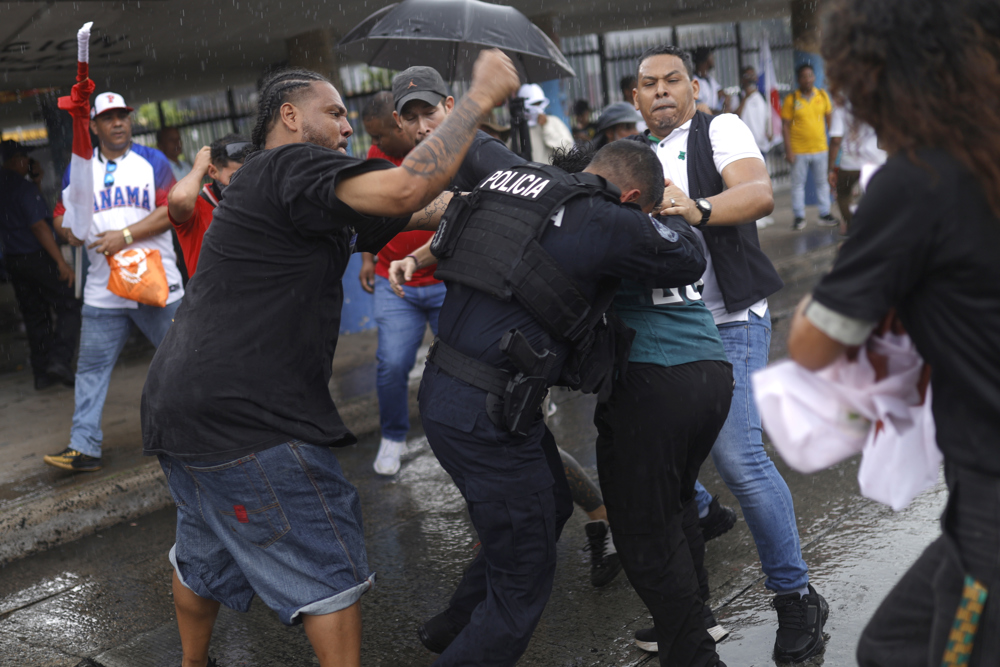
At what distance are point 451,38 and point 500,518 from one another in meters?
3.34

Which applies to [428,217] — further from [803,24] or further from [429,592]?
[803,24]

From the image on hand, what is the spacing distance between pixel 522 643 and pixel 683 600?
50cm

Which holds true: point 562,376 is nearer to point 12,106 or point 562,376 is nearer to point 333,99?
point 333,99

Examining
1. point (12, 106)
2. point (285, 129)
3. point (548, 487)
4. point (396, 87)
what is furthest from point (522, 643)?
point (12, 106)

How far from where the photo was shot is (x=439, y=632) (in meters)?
3.10

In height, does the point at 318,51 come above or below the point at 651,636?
above

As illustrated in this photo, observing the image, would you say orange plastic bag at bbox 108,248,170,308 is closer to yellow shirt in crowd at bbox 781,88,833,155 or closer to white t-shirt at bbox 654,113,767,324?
white t-shirt at bbox 654,113,767,324

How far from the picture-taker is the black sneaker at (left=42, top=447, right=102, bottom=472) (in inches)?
200

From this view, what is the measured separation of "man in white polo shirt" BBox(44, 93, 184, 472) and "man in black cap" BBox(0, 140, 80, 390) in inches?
94.2

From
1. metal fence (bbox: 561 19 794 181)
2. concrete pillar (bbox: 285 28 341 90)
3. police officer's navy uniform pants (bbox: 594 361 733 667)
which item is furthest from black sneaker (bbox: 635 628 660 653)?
metal fence (bbox: 561 19 794 181)

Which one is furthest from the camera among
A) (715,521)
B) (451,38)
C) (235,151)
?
(451,38)

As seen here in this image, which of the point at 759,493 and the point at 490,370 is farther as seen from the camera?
the point at 759,493

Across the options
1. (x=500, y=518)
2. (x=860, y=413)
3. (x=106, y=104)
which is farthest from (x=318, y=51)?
(x=860, y=413)

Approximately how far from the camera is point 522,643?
8.44 feet
